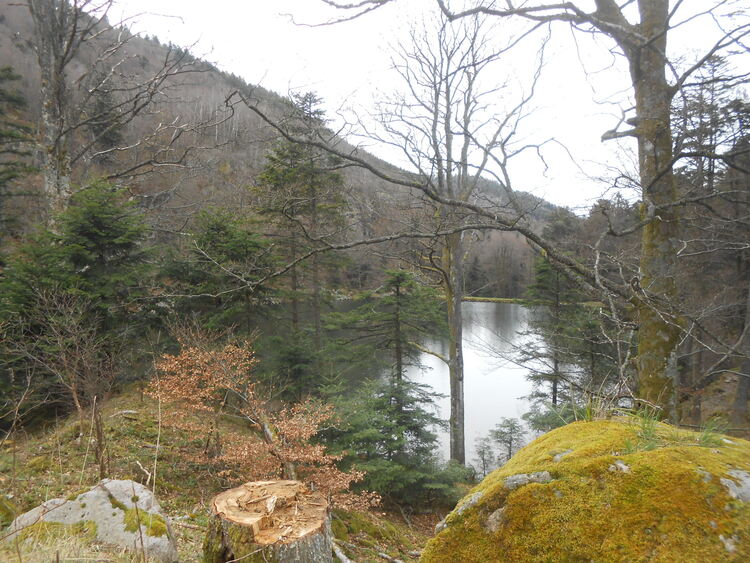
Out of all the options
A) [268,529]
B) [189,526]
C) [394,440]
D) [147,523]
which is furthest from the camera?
[394,440]

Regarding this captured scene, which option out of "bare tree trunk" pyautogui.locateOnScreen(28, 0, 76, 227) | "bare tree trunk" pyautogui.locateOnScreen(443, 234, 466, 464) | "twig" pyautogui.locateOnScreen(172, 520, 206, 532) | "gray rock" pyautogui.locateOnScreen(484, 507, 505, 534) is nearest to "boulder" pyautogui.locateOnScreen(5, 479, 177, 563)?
"twig" pyautogui.locateOnScreen(172, 520, 206, 532)

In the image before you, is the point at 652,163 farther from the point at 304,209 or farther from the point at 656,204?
the point at 304,209

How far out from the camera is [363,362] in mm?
11875

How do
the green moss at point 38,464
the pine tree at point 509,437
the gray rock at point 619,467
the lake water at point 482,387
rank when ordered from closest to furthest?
the gray rock at point 619,467
the green moss at point 38,464
the pine tree at point 509,437
the lake water at point 482,387

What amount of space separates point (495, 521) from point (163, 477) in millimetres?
6370

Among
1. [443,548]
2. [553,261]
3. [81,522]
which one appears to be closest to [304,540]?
[443,548]

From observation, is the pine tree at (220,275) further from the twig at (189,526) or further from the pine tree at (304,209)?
the twig at (189,526)

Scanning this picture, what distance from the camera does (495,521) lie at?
1379 mm

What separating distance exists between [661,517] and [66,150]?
371 inches

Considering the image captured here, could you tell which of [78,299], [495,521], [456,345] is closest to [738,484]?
[495,521]

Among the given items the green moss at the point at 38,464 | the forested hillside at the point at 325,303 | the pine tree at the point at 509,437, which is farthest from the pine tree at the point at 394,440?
the green moss at the point at 38,464

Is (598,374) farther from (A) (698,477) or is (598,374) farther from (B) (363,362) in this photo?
(A) (698,477)

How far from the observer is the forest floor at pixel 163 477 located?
4.18 meters

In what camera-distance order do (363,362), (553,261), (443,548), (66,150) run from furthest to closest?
(363,362)
(66,150)
(553,261)
(443,548)
